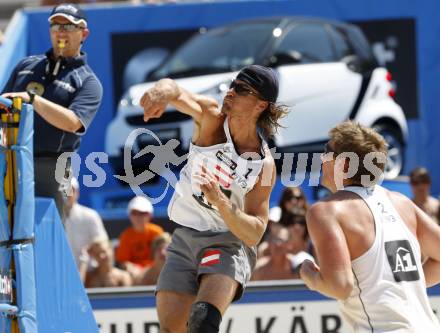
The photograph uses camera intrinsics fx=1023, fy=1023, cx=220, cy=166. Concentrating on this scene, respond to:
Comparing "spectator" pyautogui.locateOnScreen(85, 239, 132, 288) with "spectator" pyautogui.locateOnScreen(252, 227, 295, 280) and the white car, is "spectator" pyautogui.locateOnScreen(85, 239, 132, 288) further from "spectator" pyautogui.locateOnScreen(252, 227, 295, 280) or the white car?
the white car

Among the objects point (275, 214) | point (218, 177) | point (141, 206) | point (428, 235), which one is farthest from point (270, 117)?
point (141, 206)

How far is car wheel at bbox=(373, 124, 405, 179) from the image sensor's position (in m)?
10.9

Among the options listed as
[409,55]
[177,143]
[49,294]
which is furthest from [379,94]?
[49,294]

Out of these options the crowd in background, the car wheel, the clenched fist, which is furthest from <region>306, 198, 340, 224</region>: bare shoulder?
the car wheel

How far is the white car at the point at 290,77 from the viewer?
10.6 m

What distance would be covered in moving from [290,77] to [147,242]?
2387 mm

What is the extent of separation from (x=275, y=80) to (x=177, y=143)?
14.3ft

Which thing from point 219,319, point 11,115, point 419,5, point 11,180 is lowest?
point 219,319

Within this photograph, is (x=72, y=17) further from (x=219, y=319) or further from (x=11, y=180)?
(x=219, y=319)

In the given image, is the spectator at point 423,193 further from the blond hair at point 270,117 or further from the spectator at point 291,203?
the blond hair at point 270,117

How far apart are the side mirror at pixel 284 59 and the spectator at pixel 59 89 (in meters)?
4.01

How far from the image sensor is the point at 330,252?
14.9 feet

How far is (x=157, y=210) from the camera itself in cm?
1041

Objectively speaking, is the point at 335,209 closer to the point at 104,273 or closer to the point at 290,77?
the point at 104,273
